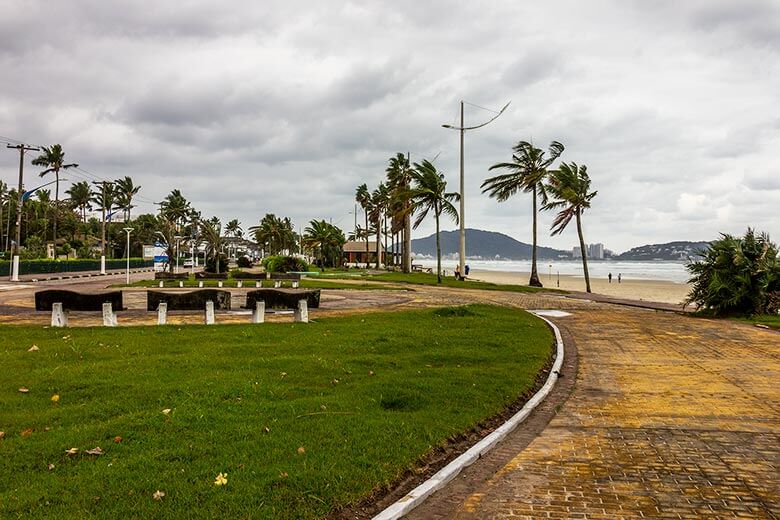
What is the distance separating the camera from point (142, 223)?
11138 cm

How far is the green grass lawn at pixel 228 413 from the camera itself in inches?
170

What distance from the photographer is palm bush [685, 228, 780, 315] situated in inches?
800

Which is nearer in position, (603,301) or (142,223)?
(603,301)

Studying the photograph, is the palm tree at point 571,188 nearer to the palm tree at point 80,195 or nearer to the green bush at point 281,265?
the green bush at point 281,265

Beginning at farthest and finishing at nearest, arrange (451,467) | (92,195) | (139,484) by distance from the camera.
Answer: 1. (92,195)
2. (451,467)
3. (139,484)

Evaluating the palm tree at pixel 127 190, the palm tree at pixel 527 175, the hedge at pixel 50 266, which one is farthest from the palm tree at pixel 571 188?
the palm tree at pixel 127 190

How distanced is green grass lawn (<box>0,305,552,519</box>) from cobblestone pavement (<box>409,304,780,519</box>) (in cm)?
86

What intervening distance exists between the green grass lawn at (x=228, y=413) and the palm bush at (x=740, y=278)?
1290 centimetres

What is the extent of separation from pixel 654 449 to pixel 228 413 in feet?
15.1

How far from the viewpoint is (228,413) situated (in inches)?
242

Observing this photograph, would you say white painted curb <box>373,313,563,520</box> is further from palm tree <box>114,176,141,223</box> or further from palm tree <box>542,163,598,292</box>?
palm tree <box>114,176,141,223</box>

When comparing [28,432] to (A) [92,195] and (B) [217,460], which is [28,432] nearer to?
(B) [217,460]

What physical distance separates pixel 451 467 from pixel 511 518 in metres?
0.93

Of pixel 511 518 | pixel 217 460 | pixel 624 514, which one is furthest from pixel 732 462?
pixel 217 460
